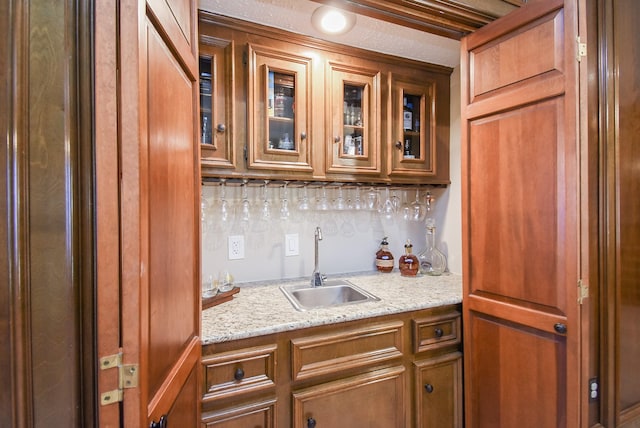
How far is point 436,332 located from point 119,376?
49.4 inches

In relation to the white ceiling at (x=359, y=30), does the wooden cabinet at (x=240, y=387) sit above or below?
below

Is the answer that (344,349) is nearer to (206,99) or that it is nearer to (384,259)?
(384,259)

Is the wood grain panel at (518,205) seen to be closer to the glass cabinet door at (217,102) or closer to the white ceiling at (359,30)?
the white ceiling at (359,30)

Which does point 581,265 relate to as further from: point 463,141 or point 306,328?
point 306,328

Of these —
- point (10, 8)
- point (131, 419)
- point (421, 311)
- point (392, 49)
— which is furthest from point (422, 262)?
point (10, 8)

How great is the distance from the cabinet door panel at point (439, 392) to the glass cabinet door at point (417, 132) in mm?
999

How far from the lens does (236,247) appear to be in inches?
64.6

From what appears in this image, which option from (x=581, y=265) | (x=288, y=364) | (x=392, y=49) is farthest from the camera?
(x=392, y=49)

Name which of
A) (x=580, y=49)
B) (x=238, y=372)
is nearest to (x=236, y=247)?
(x=238, y=372)

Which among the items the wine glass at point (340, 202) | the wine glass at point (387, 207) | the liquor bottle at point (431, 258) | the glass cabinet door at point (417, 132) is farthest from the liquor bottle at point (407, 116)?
the liquor bottle at point (431, 258)

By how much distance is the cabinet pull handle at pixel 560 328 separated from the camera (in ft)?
3.33

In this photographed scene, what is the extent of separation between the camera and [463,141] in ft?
4.36

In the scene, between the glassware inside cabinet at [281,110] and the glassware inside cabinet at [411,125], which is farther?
the glassware inside cabinet at [411,125]

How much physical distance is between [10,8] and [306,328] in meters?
1.12
